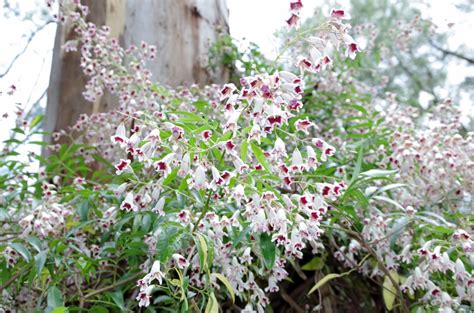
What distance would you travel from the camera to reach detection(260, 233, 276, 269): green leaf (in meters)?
1.55

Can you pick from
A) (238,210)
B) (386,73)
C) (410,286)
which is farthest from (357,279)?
(386,73)

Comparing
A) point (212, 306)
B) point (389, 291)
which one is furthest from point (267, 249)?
point (389, 291)

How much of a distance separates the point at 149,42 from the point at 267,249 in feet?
6.91

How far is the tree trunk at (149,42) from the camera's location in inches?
129

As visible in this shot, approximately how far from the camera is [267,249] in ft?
5.14

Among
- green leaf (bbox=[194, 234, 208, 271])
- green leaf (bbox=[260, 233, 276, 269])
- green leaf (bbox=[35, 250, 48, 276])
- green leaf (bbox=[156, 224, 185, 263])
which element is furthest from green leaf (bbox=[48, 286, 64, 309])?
green leaf (bbox=[260, 233, 276, 269])

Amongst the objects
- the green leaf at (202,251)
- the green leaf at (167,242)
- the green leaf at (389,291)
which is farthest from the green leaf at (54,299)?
the green leaf at (389,291)

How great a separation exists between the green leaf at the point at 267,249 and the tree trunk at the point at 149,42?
1.81 m

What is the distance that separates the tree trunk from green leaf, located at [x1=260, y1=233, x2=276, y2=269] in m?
1.81

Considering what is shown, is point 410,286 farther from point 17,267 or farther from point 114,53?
point 114,53

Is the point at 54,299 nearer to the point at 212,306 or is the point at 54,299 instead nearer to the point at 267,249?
the point at 212,306

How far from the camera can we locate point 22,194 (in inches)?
92.1

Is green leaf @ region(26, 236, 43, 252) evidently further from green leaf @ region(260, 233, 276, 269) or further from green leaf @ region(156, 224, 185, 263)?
green leaf @ region(260, 233, 276, 269)

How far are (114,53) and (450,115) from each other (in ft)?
5.32
